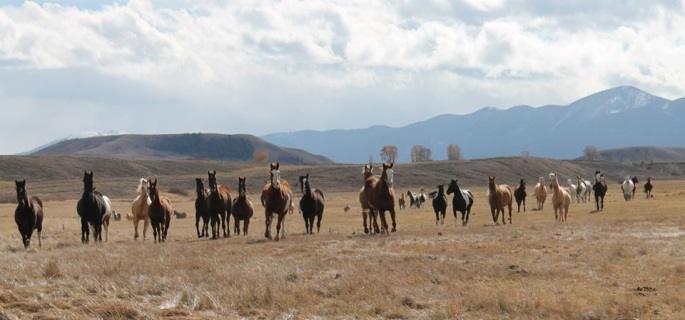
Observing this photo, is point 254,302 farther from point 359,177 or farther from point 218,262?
point 359,177

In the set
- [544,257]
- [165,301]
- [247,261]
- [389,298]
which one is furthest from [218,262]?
[544,257]

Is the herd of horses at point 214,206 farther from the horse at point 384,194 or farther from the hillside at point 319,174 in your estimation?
the hillside at point 319,174

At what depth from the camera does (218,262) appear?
18.4 meters

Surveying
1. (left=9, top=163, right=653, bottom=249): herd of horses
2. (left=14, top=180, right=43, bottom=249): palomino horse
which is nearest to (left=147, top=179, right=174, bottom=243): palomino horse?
(left=9, top=163, right=653, bottom=249): herd of horses

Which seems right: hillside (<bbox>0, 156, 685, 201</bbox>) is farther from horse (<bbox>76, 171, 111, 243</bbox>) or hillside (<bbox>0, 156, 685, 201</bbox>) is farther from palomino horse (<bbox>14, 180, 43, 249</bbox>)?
palomino horse (<bbox>14, 180, 43, 249</bbox>)

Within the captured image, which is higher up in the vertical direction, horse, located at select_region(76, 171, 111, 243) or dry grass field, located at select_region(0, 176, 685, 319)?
horse, located at select_region(76, 171, 111, 243)

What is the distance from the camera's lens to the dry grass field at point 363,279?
12.0 m

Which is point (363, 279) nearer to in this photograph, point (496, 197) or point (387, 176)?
point (387, 176)

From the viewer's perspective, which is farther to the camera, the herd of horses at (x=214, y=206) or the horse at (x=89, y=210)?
the horse at (x=89, y=210)

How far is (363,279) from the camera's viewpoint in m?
14.6

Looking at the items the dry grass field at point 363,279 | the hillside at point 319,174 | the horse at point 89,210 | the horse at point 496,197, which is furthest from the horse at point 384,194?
the hillside at point 319,174

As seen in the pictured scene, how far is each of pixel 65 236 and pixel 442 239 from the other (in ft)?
54.6

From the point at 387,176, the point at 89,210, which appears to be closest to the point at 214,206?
the point at 89,210

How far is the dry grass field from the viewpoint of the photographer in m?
12.0
